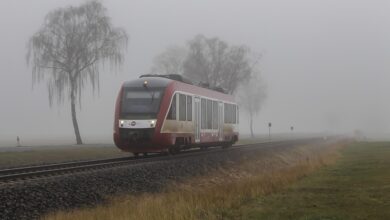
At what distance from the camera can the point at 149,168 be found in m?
18.7

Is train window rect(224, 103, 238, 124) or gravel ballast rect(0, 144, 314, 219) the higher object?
train window rect(224, 103, 238, 124)

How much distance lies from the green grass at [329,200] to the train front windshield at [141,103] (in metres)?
8.02

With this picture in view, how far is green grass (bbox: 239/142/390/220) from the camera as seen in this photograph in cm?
1134

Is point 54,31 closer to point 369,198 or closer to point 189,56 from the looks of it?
point 189,56

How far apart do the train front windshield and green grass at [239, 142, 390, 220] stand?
8.02 metres

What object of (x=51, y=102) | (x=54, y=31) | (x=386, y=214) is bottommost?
(x=386, y=214)

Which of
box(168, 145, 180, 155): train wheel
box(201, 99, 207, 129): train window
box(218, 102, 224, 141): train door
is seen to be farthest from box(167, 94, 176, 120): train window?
box(218, 102, 224, 141): train door

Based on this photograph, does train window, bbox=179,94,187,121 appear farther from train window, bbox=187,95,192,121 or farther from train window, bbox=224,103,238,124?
train window, bbox=224,103,238,124

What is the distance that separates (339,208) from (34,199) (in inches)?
272

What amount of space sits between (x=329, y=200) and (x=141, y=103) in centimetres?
1274

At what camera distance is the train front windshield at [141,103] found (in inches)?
947

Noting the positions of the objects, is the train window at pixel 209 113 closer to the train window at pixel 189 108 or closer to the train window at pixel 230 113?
the train window at pixel 189 108

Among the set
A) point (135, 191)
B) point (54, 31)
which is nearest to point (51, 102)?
point (54, 31)

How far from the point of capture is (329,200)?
1332 cm
